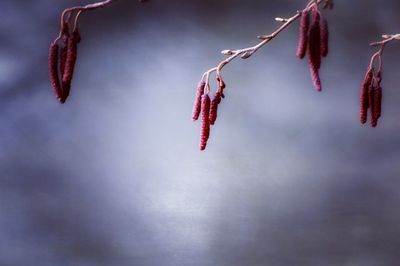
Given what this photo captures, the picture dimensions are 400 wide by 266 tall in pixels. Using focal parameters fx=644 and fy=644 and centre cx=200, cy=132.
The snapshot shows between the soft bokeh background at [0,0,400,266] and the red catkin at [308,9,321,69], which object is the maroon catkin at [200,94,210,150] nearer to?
the red catkin at [308,9,321,69]

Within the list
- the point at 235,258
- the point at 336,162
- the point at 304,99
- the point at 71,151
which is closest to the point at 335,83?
the point at 304,99

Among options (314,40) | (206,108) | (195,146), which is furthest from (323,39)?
(195,146)

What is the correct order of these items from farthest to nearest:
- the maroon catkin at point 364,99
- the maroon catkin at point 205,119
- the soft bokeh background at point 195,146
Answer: the soft bokeh background at point 195,146 → the maroon catkin at point 364,99 → the maroon catkin at point 205,119

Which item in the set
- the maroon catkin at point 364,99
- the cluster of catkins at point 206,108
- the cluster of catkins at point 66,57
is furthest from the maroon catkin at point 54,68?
the maroon catkin at point 364,99

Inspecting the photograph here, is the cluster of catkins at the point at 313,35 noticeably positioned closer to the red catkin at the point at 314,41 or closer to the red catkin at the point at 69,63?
the red catkin at the point at 314,41

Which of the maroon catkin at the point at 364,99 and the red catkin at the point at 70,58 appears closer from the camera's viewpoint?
the red catkin at the point at 70,58

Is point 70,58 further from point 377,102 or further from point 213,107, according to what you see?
point 377,102

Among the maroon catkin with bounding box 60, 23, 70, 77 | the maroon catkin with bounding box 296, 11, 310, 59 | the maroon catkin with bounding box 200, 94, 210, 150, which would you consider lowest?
the maroon catkin with bounding box 200, 94, 210, 150

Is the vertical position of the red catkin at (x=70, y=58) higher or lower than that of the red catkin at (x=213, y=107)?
higher

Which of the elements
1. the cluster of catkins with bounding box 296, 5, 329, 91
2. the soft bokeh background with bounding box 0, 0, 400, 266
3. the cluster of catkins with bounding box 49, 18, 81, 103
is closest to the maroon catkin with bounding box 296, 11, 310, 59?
the cluster of catkins with bounding box 296, 5, 329, 91
